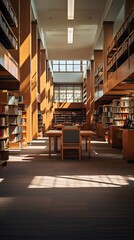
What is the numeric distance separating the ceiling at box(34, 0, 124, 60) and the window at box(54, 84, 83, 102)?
8386mm

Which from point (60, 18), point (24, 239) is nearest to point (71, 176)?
point (24, 239)

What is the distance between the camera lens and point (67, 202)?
3.99 meters

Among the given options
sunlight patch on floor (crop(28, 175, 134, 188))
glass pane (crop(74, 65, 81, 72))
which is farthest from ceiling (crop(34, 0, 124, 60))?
sunlight patch on floor (crop(28, 175, 134, 188))

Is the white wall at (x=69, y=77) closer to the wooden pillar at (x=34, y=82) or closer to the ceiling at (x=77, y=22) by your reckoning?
the ceiling at (x=77, y=22)

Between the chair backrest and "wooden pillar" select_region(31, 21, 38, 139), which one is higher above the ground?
"wooden pillar" select_region(31, 21, 38, 139)

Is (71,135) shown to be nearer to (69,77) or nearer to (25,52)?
(25,52)

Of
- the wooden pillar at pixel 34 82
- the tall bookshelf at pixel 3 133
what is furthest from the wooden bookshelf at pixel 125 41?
the tall bookshelf at pixel 3 133

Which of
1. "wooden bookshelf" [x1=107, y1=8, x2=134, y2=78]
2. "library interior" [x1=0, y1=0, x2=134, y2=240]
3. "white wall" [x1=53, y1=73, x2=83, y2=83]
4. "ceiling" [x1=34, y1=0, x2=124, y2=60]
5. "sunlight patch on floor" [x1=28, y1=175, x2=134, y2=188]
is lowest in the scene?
"sunlight patch on floor" [x1=28, y1=175, x2=134, y2=188]

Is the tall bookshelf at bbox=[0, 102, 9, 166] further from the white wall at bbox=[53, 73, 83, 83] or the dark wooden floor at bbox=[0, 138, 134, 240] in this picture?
the white wall at bbox=[53, 73, 83, 83]

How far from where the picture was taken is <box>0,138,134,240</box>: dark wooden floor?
2.93m

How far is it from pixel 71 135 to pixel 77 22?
12.0 metres

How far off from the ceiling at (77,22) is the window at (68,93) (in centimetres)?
839

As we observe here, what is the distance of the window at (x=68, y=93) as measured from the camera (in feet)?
115

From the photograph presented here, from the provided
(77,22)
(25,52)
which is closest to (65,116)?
(77,22)
